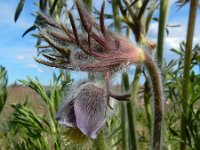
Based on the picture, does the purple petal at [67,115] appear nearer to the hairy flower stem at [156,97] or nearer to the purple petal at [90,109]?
the purple petal at [90,109]

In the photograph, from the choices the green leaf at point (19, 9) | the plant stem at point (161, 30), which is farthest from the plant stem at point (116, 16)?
the green leaf at point (19, 9)

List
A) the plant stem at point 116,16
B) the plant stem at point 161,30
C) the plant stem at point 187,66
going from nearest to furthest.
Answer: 1. the plant stem at point 161,30
2. the plant stem at point 187,66
3. the plant stem at point 116,16

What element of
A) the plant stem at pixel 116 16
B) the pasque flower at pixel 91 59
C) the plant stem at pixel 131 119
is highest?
the plant stem at pixel 116 16

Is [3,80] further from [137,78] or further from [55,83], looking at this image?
[137,78]

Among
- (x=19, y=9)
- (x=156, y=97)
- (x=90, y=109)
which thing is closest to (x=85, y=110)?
(x=90, y=109)

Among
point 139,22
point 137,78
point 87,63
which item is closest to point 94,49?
point 87,63

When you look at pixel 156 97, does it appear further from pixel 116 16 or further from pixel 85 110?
pixel 116 16

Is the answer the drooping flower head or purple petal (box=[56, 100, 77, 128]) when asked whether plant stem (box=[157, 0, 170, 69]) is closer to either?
the drooping flower head
